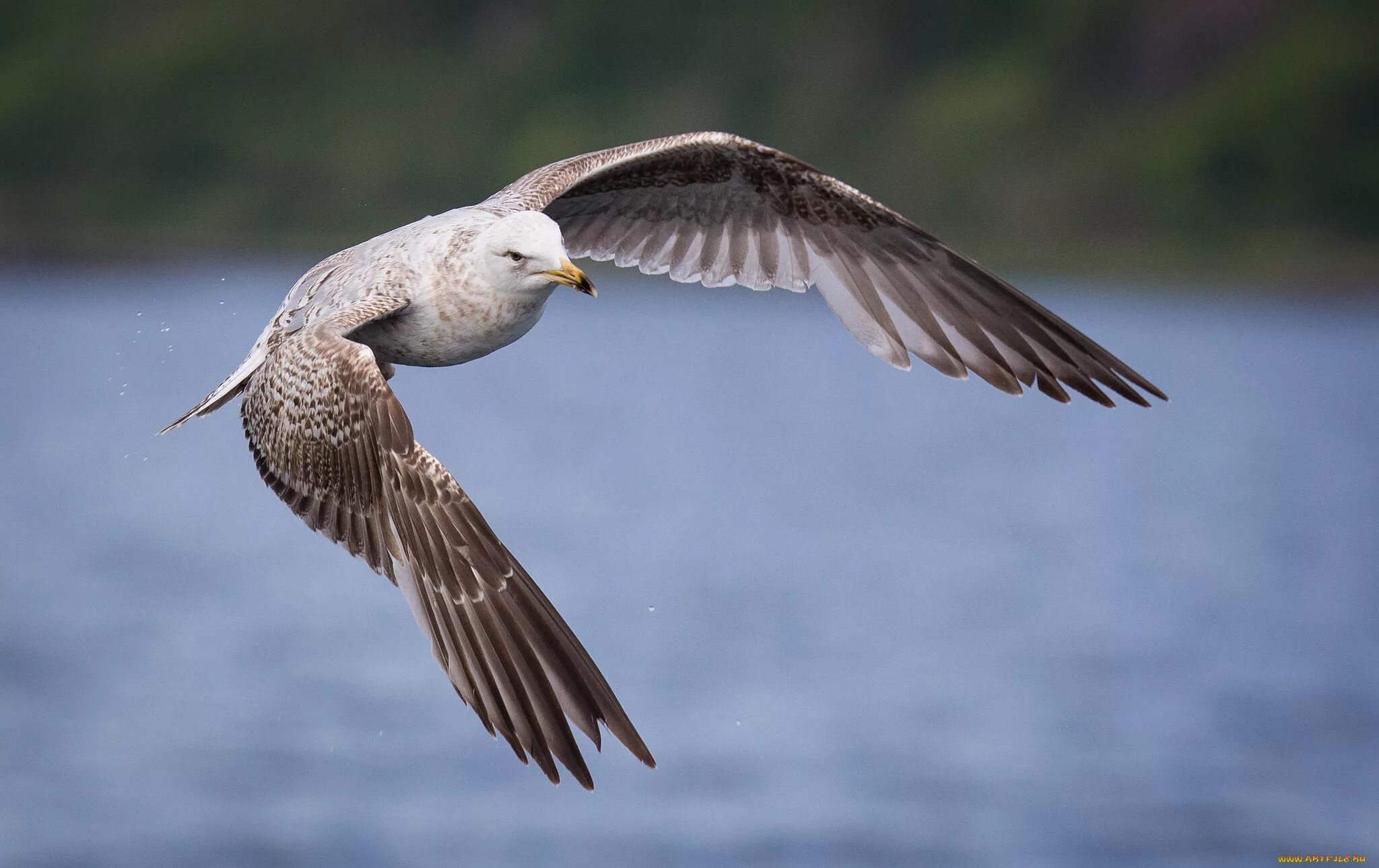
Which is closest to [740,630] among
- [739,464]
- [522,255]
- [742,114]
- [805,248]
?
[739,464]

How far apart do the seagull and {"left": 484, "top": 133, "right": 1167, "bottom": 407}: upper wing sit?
0.4 inches

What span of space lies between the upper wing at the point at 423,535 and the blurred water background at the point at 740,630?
1669 centimetres

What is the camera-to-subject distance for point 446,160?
66625 mm

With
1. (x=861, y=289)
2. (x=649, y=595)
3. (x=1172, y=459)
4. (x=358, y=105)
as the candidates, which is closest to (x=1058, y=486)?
(x=1172, y=459)

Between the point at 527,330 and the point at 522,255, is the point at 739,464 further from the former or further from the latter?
the point at 522,255

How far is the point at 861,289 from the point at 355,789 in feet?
60.8

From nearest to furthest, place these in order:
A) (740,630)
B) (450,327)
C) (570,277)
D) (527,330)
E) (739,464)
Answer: (570,277) < (450,327) < (527,330) < (740,630) < (739,464)

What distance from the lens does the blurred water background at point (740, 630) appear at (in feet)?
84.6

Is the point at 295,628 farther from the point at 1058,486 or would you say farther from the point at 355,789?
the point at 1058,486

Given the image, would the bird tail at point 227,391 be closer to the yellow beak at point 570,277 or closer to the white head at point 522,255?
the white head at point 522,255

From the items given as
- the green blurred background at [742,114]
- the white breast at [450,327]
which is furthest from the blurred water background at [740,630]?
the white breast at [450,327]

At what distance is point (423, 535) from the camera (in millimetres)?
7566

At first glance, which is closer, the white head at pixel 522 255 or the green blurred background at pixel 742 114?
the white head at pixel 522 255

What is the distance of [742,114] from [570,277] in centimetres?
6449
